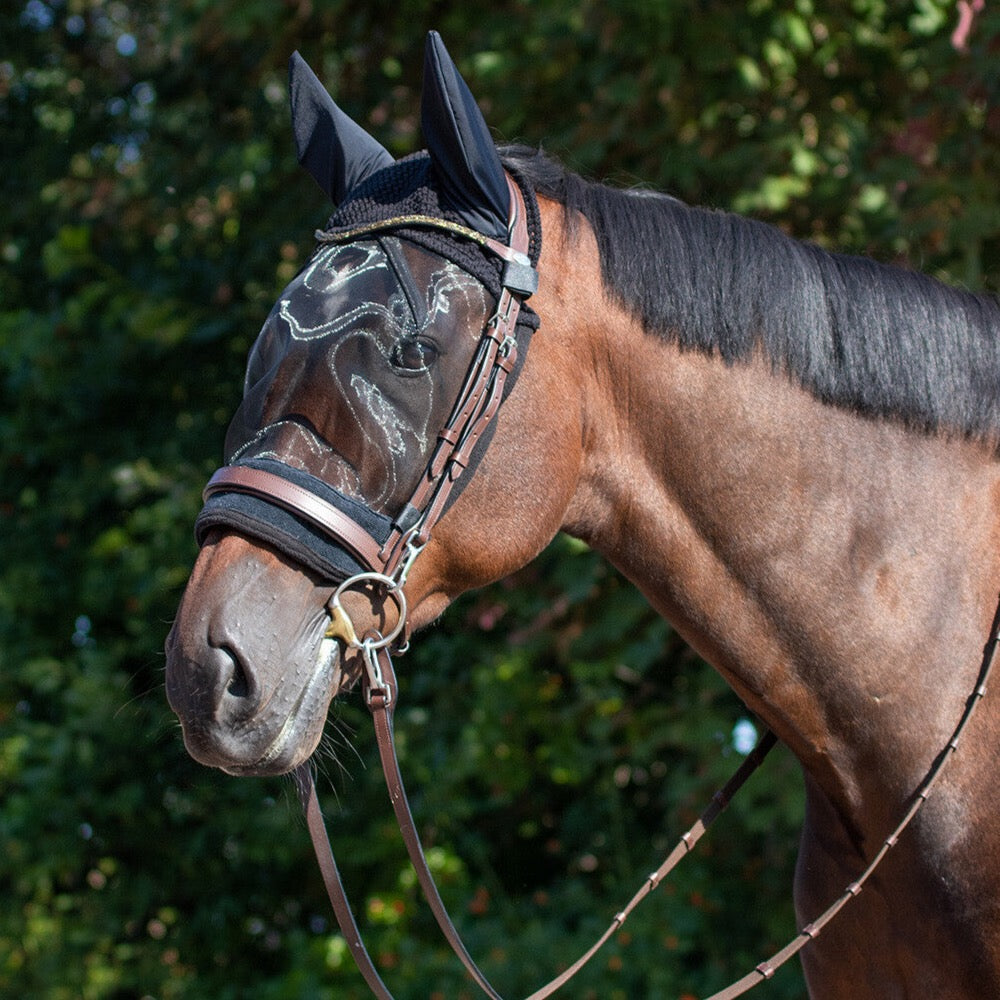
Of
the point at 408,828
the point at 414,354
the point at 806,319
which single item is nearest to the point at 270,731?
the point at 408,828

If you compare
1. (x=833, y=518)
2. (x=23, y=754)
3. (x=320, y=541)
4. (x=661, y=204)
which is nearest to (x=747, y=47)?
(x=661, y=204)

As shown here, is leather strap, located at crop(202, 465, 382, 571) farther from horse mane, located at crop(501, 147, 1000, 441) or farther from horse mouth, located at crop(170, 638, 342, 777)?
horse mane, located at crop(501, 147, 1000, 441)

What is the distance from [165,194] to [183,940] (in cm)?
306

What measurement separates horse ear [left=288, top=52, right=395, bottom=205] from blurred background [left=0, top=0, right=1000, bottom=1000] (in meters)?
2.05

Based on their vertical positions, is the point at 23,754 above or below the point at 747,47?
below

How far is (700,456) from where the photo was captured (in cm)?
174

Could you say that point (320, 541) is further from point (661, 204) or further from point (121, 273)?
point (121, 273)

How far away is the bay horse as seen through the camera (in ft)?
5.29

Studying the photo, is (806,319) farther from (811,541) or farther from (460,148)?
(460,148)

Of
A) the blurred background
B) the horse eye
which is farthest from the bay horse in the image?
the blurred background

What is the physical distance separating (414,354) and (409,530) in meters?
0.24

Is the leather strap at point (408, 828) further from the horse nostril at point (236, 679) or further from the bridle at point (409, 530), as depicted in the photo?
the horse nostril at point (236, 679)

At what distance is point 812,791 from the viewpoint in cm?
191

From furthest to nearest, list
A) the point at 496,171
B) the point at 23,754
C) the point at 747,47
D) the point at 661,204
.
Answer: the point at 23,754 < the point at 747,47 < the point at 661,204 < the point at 496,171
